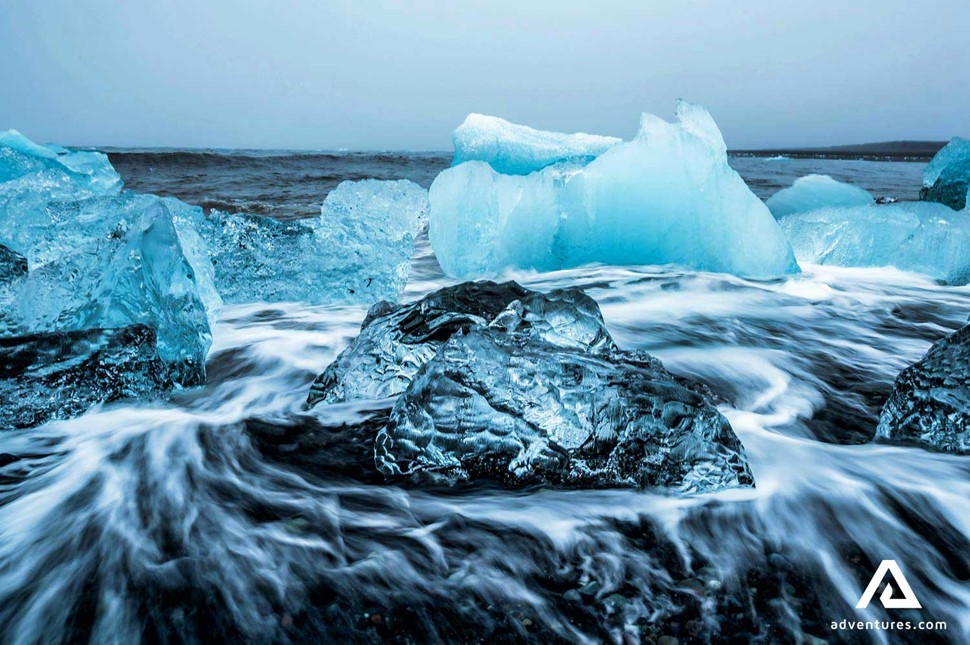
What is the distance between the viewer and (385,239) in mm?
4180

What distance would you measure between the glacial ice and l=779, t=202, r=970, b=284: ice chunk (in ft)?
3.79

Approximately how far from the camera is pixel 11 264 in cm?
364

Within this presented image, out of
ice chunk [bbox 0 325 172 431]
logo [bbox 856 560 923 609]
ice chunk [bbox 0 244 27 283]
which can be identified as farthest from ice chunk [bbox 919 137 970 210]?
ice chunk [bbox 0 244 27 283]

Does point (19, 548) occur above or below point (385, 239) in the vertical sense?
below

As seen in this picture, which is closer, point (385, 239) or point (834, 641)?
point (834, 641)

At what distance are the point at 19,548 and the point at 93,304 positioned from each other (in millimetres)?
1078

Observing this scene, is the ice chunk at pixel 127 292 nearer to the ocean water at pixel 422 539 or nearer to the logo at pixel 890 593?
the ocean water at pixel 422 539

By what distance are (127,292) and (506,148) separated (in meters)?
4.31

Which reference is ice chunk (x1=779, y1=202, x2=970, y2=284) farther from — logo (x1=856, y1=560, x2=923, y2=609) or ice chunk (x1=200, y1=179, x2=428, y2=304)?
logo (x1=856, y1=560, x2=923, y2=609)

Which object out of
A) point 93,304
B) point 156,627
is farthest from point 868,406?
point 93,304

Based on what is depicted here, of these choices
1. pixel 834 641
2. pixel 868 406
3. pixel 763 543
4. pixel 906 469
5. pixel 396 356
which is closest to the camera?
pixel 834 641

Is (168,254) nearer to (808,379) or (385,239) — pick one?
(385,239)

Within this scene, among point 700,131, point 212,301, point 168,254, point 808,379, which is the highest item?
point 700,131

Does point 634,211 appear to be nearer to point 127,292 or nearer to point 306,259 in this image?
point 306,259
